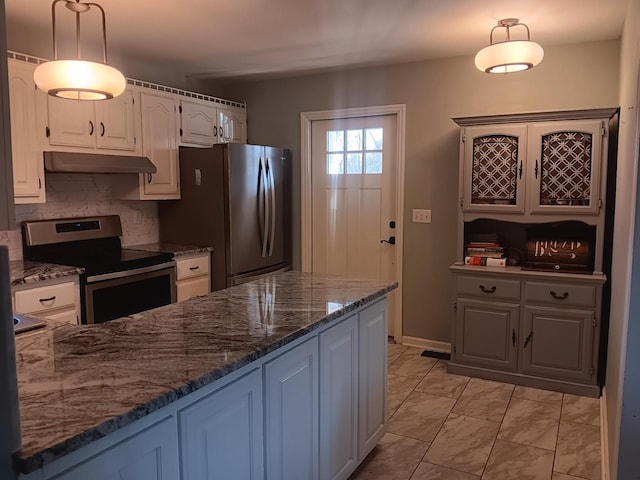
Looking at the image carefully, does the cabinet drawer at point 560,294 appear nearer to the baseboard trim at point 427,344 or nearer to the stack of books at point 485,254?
the stack of books at point 485,254

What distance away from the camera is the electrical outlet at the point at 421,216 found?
404 centimetres

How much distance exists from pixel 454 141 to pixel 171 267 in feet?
7.91

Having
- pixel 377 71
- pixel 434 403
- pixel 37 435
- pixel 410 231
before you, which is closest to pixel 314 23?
pixel 377 71

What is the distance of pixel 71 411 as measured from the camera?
1073 mm

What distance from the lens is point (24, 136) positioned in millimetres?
2967

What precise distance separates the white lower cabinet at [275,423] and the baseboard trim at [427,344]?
66.2 inches

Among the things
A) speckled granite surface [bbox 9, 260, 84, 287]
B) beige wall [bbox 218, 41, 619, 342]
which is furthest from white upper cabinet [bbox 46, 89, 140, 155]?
beige wall [bbox 218, 41, 619, 342]

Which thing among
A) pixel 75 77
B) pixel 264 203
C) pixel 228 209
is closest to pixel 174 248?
pixel 228 209

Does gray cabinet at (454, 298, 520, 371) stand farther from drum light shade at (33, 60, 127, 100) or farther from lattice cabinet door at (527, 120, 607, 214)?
drum light shade at (33, 60, 127, 100)

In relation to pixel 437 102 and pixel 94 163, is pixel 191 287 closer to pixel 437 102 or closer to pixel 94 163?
pixel 94 163

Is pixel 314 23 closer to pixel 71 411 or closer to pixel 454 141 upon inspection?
pixel 454 141

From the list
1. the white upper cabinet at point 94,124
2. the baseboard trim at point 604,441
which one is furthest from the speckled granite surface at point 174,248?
the baseboard trim at point 604,441

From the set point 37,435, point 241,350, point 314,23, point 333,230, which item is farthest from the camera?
point 333,230

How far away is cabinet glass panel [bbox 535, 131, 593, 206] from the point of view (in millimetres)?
3176
